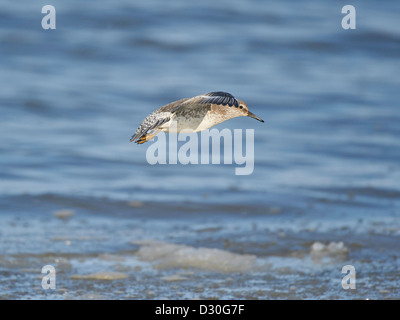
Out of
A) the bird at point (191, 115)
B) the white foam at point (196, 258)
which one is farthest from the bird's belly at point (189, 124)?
the white foam at point (196, 258)

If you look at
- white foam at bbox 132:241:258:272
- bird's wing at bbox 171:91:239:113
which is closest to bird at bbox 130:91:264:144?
bird's wing at bbox 171:91:239:113

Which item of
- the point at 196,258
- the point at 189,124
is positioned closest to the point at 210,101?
the point at 189,124

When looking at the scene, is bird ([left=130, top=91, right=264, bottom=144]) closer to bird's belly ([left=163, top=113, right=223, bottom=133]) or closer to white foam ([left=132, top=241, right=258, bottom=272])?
bird's belly ([left=163, top=113, right=223, bottom=133])

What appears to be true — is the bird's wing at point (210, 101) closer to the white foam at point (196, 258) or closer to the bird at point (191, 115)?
the bird at point (191, 115)

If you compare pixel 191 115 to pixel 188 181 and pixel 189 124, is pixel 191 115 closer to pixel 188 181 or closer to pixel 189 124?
pixel 189 124

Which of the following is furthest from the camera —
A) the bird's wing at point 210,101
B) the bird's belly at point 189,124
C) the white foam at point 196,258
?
the white foam at point 196,258

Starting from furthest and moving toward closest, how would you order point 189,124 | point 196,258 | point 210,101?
point 196,258 < point 189,124 < point 210,101
